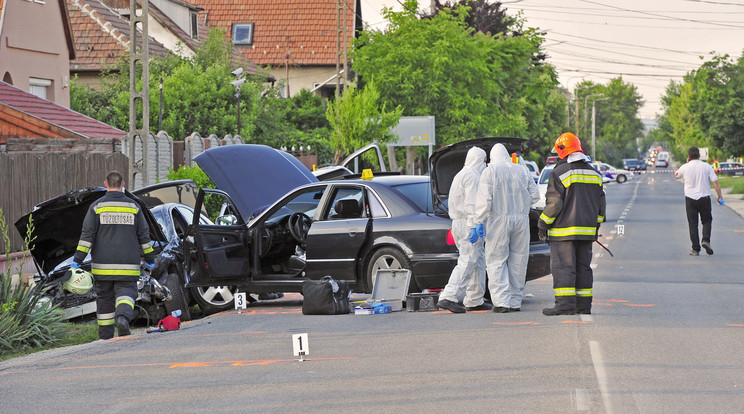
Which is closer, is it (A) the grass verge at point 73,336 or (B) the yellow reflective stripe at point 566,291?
(A) the grass verge at point 73,336

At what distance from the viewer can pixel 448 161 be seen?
1383 centimetres

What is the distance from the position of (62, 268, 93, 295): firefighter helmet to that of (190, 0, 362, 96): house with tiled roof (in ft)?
149

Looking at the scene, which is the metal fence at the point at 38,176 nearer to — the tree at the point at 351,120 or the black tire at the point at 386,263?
the black tire at the point at 386,263

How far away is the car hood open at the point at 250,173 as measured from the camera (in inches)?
602

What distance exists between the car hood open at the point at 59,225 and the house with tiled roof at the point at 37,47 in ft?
47.9

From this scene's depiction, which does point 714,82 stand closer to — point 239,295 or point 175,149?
point 175,149

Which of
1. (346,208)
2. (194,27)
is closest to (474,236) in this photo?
(346,208)

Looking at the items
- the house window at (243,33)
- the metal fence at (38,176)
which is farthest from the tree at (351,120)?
the house window at (243,33)

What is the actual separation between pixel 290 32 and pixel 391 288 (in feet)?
155

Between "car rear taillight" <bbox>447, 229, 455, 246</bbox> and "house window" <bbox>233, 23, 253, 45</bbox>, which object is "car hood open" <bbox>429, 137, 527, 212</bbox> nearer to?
"car rear taillight" <bbox>447, 229, 455, 246</bbox>

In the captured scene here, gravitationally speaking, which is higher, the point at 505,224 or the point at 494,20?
the point at 494,20

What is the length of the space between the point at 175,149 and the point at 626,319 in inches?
729

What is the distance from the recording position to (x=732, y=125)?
64.6m

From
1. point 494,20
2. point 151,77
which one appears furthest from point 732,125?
point 151,77
